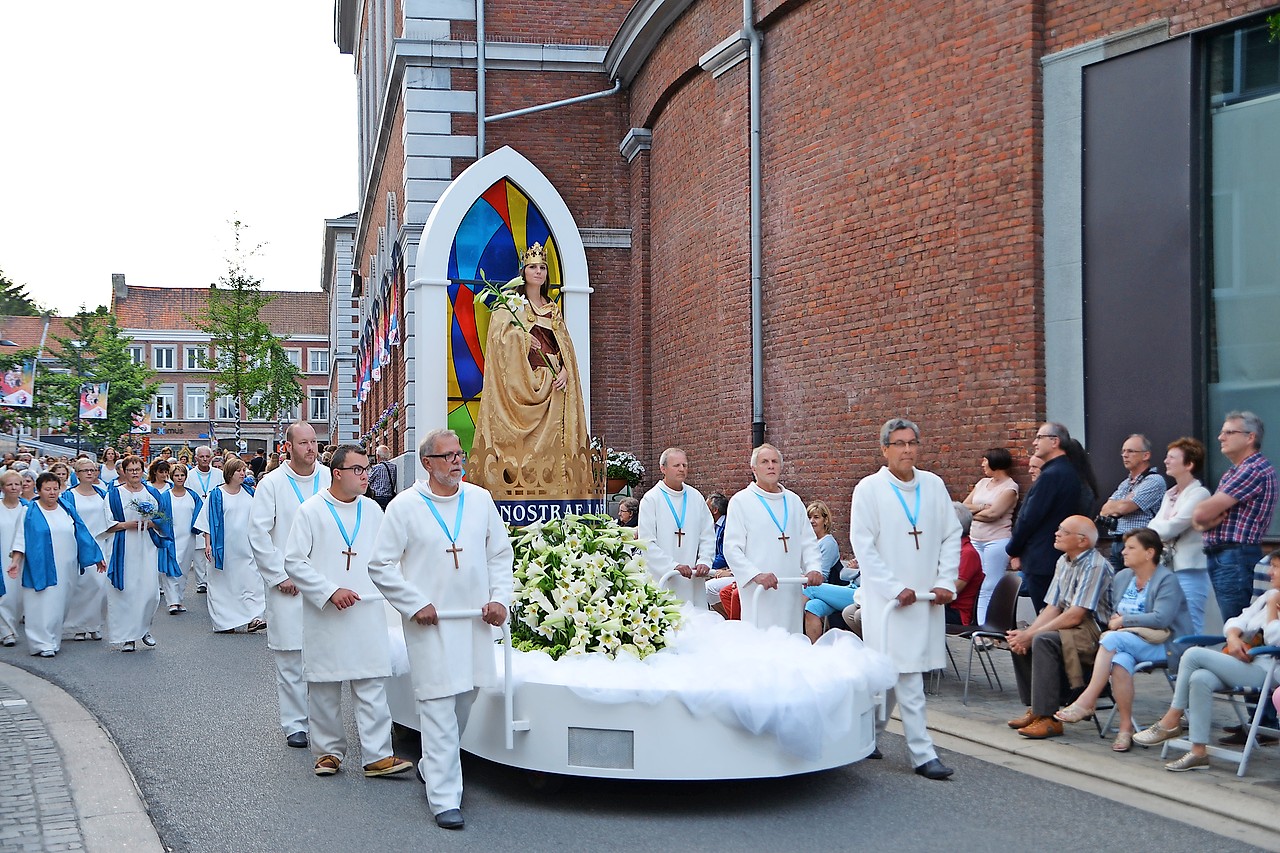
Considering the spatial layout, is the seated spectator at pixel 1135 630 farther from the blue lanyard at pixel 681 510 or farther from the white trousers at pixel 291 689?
the white trousers at pixel 291 689

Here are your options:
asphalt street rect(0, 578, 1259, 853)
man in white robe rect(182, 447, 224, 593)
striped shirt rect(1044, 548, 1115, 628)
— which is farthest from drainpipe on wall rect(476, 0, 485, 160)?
striped shirt rect(1044, 548, 1115, 628)

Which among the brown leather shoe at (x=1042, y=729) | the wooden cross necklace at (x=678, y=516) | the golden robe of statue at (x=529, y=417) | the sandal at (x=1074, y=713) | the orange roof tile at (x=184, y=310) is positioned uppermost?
the orange roof tile at (x=184, y=310)

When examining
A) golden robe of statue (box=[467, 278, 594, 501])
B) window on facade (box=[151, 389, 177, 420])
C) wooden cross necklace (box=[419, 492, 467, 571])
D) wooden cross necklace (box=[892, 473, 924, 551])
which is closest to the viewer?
wooden cross necklace (box=[419, 492, 467, 571])

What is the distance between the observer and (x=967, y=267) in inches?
511

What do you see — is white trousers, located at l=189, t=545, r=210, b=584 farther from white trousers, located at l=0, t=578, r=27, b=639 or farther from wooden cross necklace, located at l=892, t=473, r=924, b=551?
wooden cross necklace, located at l=892, t=473, r=924, b=551

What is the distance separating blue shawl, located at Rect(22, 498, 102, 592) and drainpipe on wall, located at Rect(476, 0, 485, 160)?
10257 mm

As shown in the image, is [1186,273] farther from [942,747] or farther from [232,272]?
[232,272]

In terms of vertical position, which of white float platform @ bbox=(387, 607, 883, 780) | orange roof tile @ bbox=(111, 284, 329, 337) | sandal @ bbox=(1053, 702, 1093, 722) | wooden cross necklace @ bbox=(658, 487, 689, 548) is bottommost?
sandal @ bbox=(1053, 702, 1093, 722)

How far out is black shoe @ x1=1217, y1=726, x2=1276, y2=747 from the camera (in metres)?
8.06

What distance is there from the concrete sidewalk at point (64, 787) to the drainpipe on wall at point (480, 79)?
1391 centimetres

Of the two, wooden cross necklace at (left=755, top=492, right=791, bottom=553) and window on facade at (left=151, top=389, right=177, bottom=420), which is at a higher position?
window on facade at (left=151, top=389, right=177, bottom=420)

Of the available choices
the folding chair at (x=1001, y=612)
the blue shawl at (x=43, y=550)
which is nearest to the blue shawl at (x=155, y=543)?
the blue shawl at (x=43, y=550)

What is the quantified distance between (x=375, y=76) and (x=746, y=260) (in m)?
21.0

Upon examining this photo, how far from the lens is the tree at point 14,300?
9862 cm
